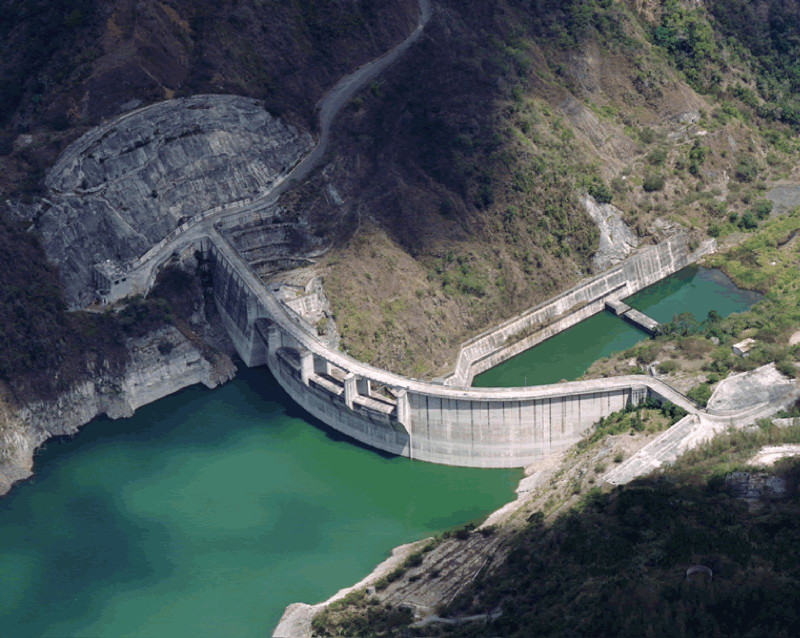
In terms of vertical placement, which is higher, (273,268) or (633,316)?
(273,268)

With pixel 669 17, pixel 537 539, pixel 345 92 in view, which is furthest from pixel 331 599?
pixel 669 17

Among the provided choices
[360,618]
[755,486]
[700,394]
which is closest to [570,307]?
[700,394]

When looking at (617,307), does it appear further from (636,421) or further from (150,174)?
(150,174)

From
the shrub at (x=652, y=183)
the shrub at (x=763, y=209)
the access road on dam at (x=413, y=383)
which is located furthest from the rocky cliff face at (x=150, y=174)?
the shrub at (x=763, y=209)

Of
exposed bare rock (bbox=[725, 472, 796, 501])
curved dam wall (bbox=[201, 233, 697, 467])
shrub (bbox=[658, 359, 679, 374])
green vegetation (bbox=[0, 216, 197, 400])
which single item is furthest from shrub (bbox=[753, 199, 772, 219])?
green vegetation (bbox=[0, 216, 197, 400])

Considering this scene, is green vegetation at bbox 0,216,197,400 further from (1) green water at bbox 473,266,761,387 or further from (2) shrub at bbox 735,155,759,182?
(2) shrub at bbox 735,155,759,182

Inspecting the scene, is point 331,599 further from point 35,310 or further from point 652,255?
point 652,255
